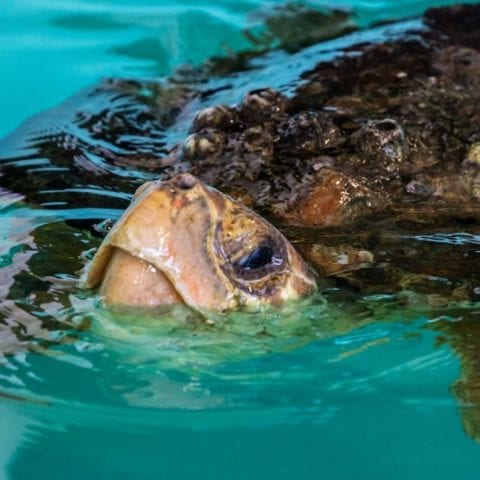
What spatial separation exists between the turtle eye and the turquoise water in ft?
0.49

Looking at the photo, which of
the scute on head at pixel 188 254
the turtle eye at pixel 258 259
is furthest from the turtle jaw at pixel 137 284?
the turtle eye at pixel 258 259

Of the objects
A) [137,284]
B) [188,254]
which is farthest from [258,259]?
[137,284]

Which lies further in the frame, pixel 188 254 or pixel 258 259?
pixel 258 259

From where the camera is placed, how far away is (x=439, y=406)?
2.73m

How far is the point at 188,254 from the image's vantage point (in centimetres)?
259

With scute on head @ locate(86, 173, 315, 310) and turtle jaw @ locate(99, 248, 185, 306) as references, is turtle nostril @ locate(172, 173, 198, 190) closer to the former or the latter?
scute on head @ locate(86, 173, 315, 310)

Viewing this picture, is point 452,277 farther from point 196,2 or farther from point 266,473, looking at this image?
point 196,2

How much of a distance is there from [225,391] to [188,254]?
1.38 feet

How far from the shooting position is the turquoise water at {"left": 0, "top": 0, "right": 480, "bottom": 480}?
258 cm

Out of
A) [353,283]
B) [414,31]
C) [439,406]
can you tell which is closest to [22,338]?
[353,283]

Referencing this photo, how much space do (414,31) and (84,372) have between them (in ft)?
9.95

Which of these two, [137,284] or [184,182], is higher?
[184,182]

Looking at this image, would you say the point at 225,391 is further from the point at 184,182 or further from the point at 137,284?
the point at 184,182

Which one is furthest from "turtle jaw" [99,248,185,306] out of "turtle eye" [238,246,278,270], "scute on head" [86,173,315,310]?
"turtle eye" [238,246,278,270]
